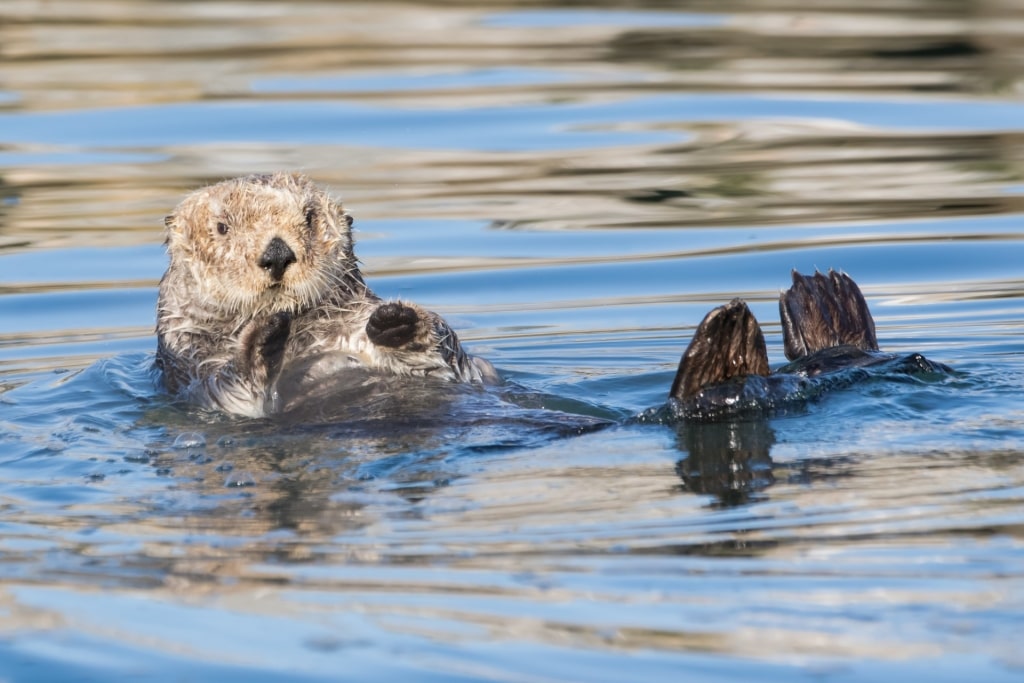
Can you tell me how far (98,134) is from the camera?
440 inches

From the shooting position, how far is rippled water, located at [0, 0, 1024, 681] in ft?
10.5

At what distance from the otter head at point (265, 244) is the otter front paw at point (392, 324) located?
533 millimetres

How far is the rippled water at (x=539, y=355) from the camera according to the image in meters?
3.19

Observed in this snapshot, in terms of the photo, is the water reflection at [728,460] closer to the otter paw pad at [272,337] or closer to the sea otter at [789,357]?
the sea otter at [789,357]

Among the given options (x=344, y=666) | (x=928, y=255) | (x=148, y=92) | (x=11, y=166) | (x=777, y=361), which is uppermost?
(x=148, y=92)

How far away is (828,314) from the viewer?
524 cm

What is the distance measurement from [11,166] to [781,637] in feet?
27.0

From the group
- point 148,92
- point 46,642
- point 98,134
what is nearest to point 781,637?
point 46,642

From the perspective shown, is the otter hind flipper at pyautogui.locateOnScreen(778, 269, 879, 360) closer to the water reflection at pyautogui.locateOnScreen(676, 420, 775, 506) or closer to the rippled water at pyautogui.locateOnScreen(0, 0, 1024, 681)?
the rippled water at pyautogui.locateOnScreen(0, 0, 1024, 681)

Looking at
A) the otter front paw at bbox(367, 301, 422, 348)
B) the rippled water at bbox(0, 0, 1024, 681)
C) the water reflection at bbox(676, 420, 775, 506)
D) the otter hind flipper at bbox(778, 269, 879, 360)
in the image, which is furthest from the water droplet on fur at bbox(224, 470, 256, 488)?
the otter hind flipper at bbox(778, 269, 879, 360)

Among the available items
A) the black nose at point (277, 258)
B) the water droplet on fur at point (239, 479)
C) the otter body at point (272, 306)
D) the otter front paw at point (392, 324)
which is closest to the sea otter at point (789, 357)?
the otter front paw at point (392, 324)

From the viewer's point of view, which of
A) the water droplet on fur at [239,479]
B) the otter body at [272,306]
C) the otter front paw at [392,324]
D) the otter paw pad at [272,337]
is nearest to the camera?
the water droplet on fur at [239,479]

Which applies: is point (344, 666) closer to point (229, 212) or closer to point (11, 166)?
point (229, 212)

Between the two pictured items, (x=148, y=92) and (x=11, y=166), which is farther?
(x=148, y=92)
